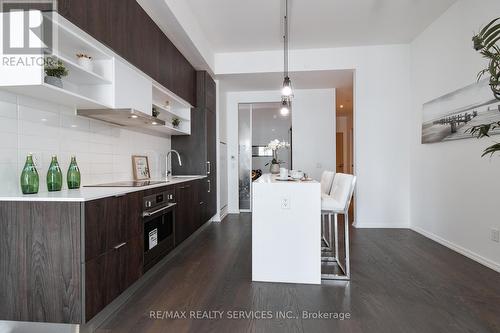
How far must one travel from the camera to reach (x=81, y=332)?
5.23 ft

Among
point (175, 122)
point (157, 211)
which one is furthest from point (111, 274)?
point (175, 122)

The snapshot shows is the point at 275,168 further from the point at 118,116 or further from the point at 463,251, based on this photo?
the point at 463,251

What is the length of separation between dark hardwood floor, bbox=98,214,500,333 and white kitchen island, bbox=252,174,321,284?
106 millimetres

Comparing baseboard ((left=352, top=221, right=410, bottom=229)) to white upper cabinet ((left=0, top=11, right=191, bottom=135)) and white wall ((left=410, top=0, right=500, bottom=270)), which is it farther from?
white upper cabinet ((left=0, top=11, right=191, bottom=135))

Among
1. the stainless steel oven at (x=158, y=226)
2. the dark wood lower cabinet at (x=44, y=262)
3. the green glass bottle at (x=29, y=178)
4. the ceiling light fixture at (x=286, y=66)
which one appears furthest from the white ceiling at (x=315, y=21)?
the dark wood lower cabinet at (x=44, y=262)

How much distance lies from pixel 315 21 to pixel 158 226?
10.5 ft

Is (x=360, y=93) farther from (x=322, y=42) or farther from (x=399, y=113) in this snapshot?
(x=322, y=42)

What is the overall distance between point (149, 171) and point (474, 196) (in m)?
3.79

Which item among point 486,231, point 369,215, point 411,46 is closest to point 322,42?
point 411,46

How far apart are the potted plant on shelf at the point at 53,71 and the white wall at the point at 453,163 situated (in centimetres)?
372

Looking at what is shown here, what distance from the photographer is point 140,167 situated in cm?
323

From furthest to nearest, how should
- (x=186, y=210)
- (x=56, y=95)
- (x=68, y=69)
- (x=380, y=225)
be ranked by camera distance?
(x=380, y=225) < (x=186, y=210) < (x=68, y=69) < (x=56, y=95)

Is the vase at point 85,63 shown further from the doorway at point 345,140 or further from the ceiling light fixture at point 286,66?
the doorway at point 345,140

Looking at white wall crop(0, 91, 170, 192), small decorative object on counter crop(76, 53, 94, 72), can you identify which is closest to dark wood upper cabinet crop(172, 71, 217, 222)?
white wall crop(0, 91, 170, 192)
